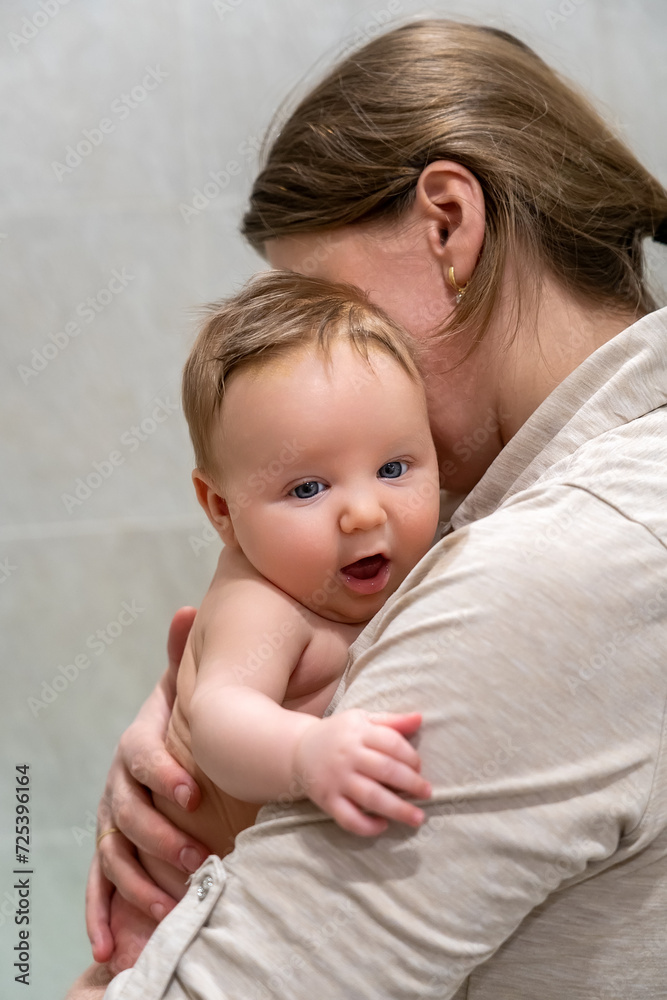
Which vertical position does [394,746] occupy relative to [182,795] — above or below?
above

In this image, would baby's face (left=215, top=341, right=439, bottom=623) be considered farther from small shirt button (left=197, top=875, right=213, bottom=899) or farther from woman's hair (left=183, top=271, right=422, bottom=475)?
small shirt button (left=197, top=875, right=213, bottom=899)

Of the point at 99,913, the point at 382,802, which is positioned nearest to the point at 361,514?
the point at 382,802

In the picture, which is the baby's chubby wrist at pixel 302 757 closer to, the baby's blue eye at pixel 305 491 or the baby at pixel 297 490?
the baby at pixel 297 490

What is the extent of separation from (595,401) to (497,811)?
37 centimetres

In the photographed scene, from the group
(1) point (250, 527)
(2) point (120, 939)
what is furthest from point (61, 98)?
(2) point (120, 939)

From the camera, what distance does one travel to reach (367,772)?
61 cm

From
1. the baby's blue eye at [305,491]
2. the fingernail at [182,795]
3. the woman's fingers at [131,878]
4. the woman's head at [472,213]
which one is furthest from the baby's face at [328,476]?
the woman's fingers at [131,878]

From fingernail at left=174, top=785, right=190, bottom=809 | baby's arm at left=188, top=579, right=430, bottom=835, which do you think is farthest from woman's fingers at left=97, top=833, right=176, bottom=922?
baby's arm at left=188, top=579, right=430, bottom=835

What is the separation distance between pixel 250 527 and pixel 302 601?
90 millimetres

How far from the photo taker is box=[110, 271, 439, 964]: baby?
84cm

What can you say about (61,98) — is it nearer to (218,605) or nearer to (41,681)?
(41,681)

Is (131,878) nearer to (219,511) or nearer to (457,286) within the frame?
(219,511)

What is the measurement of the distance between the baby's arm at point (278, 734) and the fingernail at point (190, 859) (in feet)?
0.60

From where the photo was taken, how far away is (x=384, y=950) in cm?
61
